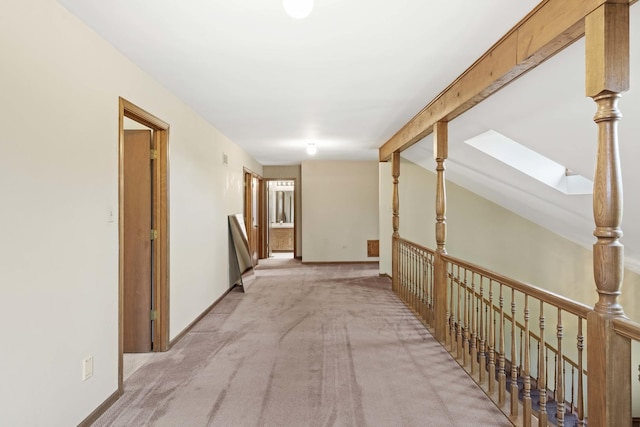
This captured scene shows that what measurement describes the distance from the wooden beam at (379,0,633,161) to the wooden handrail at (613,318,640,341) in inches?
49.0

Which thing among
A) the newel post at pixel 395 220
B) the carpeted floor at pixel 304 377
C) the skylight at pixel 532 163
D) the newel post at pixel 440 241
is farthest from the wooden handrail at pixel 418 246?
the skylight at pixel 532 163

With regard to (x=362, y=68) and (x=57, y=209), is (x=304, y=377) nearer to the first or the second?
(x=57, y=209)

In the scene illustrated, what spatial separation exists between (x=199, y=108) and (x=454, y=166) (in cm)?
370

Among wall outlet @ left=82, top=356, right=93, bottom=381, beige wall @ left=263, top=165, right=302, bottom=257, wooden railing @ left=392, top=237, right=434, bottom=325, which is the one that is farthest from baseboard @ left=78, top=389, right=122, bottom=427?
beige wall @ left=263, top=165, right=302, bottom=257

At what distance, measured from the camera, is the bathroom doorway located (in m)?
11.4

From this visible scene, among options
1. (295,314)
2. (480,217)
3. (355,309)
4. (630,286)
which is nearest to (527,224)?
(480,217)

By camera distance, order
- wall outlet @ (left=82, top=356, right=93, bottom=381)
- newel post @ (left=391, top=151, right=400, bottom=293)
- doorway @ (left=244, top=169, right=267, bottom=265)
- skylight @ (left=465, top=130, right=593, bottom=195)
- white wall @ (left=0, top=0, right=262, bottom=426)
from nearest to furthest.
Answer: white wall @ (left=0, top=0, right=262, bottom=426) → wall outlet @ (left=82, top=356, right=93, bottom=381) → skylight @ (left=465, top=130, right=593, bottom=195) → newel post @ (left=391, top=151, right=400, bottom=293) → doorway @ (left=244, top=169, right=267, bottom=265)

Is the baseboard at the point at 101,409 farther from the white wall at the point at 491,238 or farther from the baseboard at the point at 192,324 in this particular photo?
the white wall at the point at 491,238

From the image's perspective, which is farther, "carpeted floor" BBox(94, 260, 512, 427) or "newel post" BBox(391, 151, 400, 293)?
"newel post" BBox(391, 151, 400, 293)

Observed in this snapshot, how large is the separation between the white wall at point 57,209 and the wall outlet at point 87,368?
0.15 ft

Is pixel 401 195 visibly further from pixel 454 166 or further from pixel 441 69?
pixel 441 69

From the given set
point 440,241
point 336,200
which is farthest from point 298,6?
point 336,200

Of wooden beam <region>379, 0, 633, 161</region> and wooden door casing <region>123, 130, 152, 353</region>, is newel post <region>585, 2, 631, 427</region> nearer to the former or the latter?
wooden beam <region>379, 0, 633, 161</region>

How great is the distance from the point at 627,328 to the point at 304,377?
2.15 m
